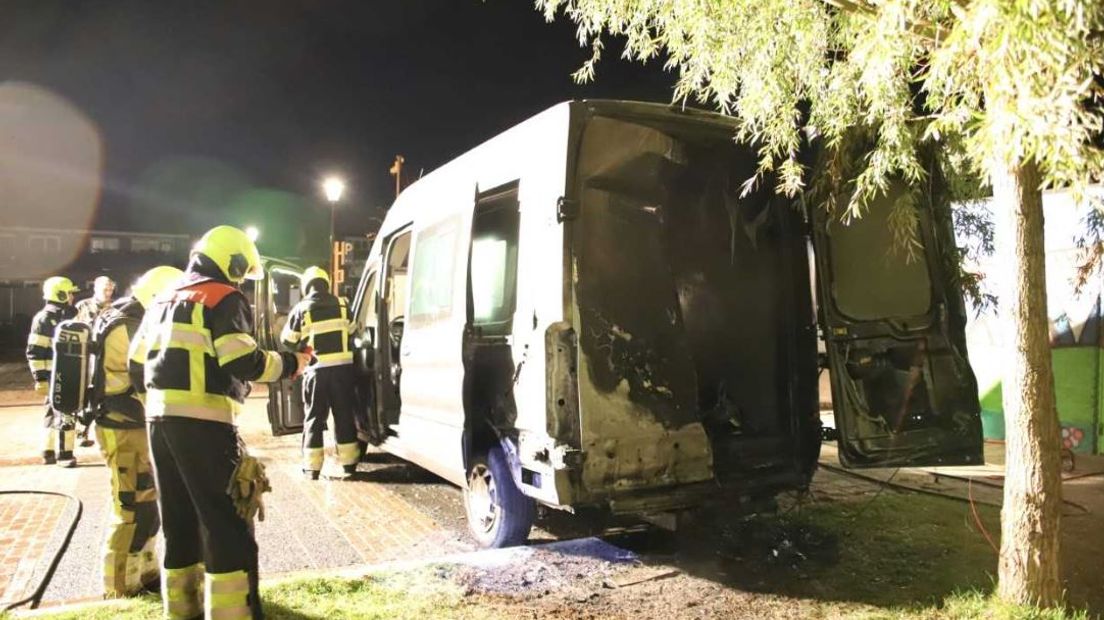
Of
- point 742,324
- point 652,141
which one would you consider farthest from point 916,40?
point 742,324

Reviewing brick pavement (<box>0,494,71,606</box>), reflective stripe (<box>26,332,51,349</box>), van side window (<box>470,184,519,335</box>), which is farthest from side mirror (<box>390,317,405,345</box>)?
reflective stripe (<box>26,332,51,349</box>)

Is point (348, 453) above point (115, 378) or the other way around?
the other way around

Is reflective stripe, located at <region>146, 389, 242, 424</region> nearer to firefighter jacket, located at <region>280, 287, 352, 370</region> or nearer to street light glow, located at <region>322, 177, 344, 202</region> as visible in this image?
firefighter jacket, located at <region>280, 287, 352, 370</region>

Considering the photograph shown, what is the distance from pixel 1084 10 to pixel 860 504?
4.15 m

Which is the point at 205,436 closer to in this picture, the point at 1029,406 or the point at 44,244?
the point at 1029,406

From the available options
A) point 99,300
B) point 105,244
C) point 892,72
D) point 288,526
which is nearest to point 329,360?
point 288,526

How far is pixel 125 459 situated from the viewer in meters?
3.96

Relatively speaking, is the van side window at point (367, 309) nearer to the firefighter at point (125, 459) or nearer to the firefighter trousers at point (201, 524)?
the firefighter at point (125, 459)

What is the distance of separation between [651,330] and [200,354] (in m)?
2.42

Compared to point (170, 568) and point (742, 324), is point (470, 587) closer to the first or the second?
point (170, 568)

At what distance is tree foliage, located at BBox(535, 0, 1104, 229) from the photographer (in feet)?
7.75

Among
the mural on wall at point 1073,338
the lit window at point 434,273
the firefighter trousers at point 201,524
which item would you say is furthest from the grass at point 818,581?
the mural on wall at point 1073,338

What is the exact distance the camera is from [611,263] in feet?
13.5

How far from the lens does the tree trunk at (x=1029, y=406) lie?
129 inches
